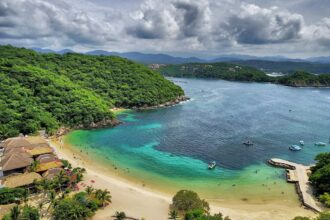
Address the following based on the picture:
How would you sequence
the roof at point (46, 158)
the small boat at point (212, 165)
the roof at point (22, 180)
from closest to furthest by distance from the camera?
1. the roof at point (22, 180)
2. the roof at point (46, 158)
3. the small boat at point (212, 165)

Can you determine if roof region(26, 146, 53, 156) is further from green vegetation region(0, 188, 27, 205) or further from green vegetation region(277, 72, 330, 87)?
green vegetation region(277, 72, 330, 87)

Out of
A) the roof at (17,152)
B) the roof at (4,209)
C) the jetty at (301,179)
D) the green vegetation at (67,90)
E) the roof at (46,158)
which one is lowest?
the jetty at (301,179)

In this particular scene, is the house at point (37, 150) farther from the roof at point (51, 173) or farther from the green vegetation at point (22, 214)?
the green vegetation at point (22, 214)

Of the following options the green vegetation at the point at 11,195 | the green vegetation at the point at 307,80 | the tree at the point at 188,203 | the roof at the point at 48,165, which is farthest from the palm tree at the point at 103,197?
the green vegetation at the point at 307,80

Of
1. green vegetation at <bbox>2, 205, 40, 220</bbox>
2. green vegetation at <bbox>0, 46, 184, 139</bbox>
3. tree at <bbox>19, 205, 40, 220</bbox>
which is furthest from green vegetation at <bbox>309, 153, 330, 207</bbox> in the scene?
green vegetation at <bbox>0, 46, 184, 139</bbox>

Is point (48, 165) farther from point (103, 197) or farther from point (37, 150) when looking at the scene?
point (103, 197)

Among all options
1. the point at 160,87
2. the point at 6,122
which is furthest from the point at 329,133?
the point at 6,122

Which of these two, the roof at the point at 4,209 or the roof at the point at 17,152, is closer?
the roof at the point at 4,209
